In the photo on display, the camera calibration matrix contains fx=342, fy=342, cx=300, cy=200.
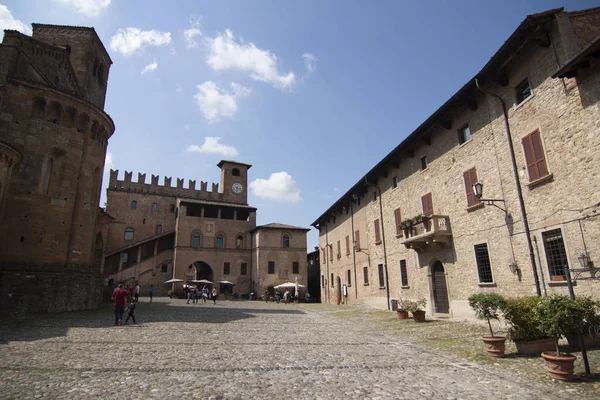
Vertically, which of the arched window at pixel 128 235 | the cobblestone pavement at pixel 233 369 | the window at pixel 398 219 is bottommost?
the cobblestone pavement at pixel 233 369

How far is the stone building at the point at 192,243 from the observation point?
131 ft

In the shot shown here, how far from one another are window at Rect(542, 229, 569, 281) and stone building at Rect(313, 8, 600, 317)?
3 centimetres

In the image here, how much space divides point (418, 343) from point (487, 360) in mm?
2858

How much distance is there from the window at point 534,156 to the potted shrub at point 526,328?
4.85 metres

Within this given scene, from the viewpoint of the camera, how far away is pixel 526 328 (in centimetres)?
831

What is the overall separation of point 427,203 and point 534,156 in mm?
6836

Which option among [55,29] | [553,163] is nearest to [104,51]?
[55,29]

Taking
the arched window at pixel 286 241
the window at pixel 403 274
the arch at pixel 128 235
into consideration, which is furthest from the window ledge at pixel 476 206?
the arch at pixel 128 235

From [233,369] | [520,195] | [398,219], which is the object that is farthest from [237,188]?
[233,369]

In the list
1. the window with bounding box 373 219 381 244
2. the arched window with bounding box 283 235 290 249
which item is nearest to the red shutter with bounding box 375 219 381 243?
the window with bounding box 373 219 381 244

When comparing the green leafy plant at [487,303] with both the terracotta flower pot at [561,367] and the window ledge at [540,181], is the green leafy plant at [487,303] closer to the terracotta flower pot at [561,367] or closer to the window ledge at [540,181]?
the terracotta flower pot at [561,367]

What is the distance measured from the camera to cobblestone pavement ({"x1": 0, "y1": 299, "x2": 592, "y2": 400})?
226 inches

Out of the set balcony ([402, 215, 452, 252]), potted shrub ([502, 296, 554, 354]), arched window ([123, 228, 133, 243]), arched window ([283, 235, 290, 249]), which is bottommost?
potted shrub ([502, 296, 554, 354])

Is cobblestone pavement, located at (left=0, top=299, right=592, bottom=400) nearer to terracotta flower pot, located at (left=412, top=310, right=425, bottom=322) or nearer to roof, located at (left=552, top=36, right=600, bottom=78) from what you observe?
terracotta flower pot, located at (left=412, top=310, right=425, bottom=322)
